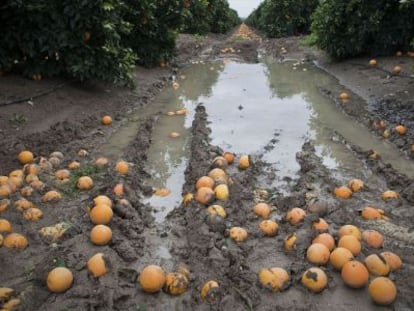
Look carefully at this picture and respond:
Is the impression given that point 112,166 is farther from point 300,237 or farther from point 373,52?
point 373,52

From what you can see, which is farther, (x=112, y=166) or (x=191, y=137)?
(x=191, y=137)

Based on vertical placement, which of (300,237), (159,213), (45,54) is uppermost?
(45,54)

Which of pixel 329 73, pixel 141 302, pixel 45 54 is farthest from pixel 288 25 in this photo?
pixel 141 302

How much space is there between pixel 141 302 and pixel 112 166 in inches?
114

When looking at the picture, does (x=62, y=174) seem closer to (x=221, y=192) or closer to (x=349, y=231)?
(x=221, y=192)

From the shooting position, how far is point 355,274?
3469 mm

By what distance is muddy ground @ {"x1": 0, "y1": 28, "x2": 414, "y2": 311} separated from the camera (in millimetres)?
3523

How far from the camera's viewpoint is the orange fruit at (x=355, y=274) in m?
3.47

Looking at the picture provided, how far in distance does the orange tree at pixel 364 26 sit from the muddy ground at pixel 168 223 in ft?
15.5

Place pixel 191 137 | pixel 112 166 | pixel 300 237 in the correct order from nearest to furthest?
pixel 300 237 < pixel 112 166 < pixel 191 137

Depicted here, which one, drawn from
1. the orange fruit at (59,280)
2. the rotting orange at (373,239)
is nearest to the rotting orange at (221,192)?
the rotting orange at (373,239)

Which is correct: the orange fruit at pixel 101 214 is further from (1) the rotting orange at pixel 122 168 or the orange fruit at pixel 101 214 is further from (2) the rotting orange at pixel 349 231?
(2) the rotting orange at pixel 349 231

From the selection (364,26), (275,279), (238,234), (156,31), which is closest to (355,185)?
(238,234)

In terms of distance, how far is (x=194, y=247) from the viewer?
13.8 feet
